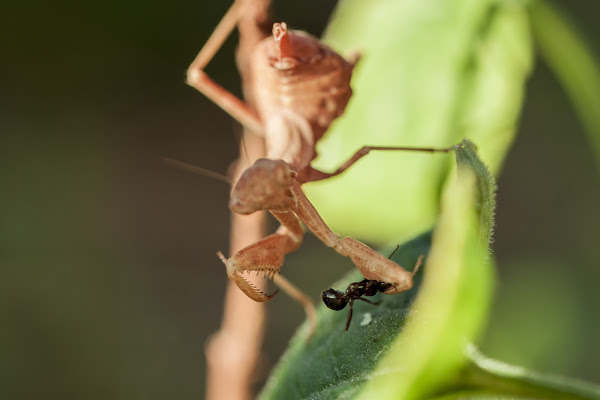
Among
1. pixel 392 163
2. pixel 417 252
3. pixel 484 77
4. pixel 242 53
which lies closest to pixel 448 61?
pixel 484 77

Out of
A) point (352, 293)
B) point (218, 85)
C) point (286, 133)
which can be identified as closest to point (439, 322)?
point (352, 293)

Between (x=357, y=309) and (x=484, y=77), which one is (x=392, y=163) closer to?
(x=484, y=77)

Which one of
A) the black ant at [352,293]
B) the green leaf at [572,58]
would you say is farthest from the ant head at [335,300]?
the green leaf at [572,58]

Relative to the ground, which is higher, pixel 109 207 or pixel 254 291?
pixel 254 291

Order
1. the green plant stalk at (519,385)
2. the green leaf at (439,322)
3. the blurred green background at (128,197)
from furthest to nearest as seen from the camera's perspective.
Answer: the blurred green background at (128,197)
the green plant stalk at (519,385)
the green leaf at (439,322)

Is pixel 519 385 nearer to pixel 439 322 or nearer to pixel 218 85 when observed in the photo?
pixel 439 322

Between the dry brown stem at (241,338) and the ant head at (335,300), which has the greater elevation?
the ant head at (335,300)

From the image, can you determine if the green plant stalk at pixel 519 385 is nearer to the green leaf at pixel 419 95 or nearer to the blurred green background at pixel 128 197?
the green leaf at pixel 419 95
